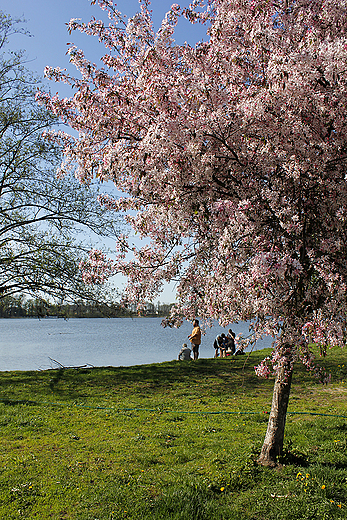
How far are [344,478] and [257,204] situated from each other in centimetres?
379

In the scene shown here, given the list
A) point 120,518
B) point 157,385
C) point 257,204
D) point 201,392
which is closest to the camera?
point 120,518

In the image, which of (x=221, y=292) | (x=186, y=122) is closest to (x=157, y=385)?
(x=221, y=292)

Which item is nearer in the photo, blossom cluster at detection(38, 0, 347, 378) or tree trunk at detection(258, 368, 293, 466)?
blossom cluster at detection(38, 0, 347, 378)

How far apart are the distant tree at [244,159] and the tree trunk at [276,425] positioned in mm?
18

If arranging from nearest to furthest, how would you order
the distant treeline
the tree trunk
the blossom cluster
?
the blossom cluster → the tree trunk → the distant treeline

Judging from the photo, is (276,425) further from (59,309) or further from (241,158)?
(59,309)

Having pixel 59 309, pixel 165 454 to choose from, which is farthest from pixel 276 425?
pixel 59 309

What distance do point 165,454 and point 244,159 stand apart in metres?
4.66

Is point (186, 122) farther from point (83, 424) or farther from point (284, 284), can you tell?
point (83, 424)

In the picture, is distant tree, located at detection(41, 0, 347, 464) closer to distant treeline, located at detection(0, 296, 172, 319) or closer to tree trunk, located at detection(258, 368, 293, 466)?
tree trunk, located at detection(258, 368, 293, 466)

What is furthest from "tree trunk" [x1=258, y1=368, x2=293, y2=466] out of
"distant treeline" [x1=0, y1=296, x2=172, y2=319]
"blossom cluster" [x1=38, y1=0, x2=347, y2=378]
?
"distant treeline" [x1=0, y1=296, x2=172, y2=319]

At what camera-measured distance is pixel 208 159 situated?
4656 mm

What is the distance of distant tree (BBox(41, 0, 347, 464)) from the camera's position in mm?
4414

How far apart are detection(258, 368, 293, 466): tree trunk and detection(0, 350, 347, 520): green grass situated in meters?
0.16
